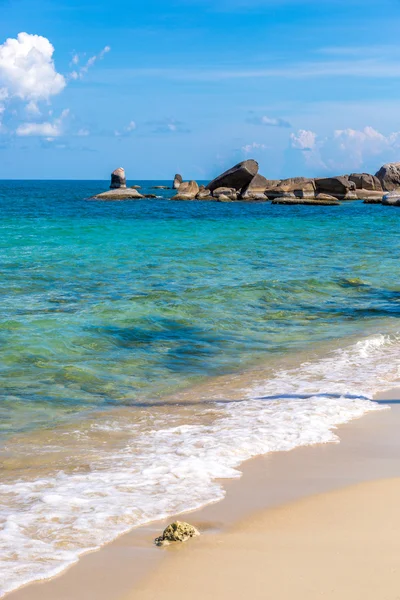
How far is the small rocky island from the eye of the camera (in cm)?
5978

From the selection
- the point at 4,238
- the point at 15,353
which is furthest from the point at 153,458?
the point at 4,238

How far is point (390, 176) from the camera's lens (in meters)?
69.2

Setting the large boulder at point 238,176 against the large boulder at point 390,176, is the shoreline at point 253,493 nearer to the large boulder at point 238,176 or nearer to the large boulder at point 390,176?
the large boulder at point 238,176

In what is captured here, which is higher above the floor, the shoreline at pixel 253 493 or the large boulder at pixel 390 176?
the large boulder at pixel 390 176

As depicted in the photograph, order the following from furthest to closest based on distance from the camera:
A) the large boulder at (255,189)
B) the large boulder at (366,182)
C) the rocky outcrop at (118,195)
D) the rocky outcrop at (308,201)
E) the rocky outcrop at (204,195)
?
1. the large boulder at (366,182)
2. the rocky outcrop at (118,195)
3. the rocky outcrop at (204,195)
4. the large boulder at (255,189)
5. the rocky outcrop at (308,201)

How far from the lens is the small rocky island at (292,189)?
59.8 m

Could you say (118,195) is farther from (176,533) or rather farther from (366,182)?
(176,533)

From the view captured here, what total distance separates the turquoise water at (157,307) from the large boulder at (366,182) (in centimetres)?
4151

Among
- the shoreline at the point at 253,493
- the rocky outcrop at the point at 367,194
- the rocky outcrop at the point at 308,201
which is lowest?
the shoreline at the point at 253,493

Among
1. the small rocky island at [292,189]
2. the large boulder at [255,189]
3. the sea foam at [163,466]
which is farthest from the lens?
the large boulder at [255,189]

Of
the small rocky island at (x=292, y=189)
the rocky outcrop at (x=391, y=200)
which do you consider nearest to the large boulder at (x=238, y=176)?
the small rocky island at (x=292, y=189)

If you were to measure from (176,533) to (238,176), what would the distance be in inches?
2424

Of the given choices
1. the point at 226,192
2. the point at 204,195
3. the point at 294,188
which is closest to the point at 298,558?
the point at 294,188

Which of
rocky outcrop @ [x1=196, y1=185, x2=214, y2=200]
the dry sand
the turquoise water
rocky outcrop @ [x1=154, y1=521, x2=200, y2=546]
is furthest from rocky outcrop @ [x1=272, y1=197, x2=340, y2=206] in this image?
rocky outcrop @ [x1=154, y1=521, x2=200, y2=546]
